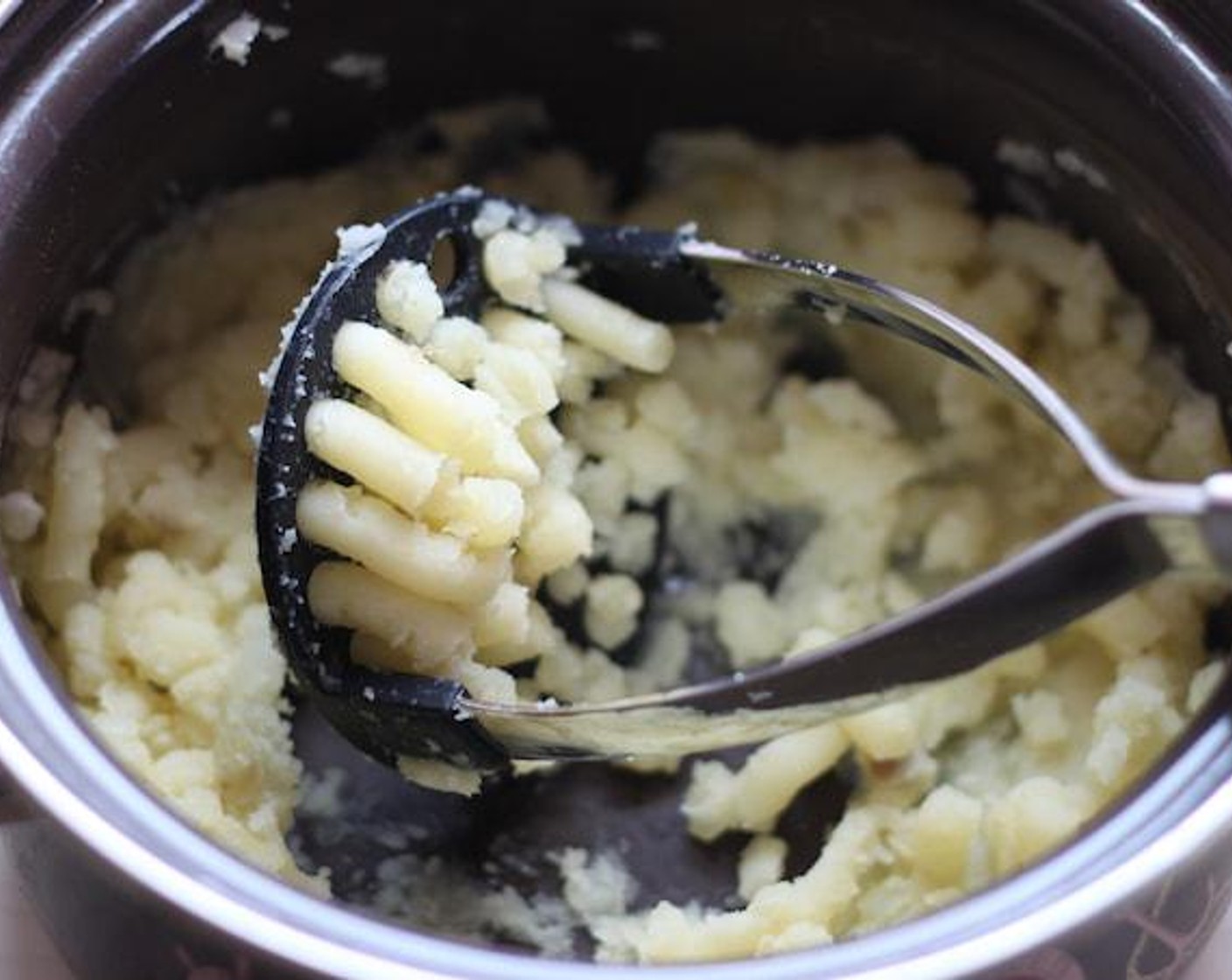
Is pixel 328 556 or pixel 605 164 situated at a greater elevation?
pixel 605 164

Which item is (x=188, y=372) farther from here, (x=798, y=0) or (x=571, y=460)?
(x=798, y=0)

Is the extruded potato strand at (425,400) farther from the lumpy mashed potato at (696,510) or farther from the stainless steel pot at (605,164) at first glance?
the stainless steel pot at (605,164)

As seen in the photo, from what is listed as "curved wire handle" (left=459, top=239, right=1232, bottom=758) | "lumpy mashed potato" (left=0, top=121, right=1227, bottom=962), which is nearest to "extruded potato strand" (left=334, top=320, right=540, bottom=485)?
"lumpy mashed potato" (left=0, top=121, right=1227, bottom=962)

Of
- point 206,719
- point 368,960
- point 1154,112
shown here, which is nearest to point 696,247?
point 1154,112

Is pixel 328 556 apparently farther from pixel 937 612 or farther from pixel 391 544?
pixel 937 612

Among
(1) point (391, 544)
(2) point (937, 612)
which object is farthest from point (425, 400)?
(2) point (937, 612)

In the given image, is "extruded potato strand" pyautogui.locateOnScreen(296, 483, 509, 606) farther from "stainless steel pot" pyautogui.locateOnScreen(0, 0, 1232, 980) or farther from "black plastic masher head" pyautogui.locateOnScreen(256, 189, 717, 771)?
"stainless steel pot" pyautogui.locateOnScreen(0, 0, 1232, 980)
